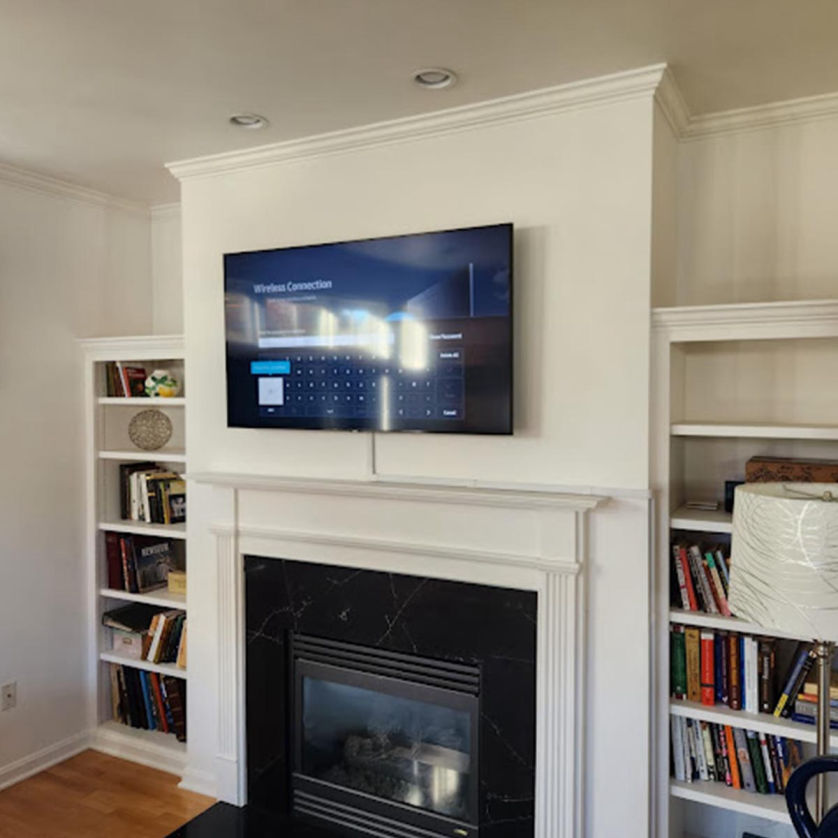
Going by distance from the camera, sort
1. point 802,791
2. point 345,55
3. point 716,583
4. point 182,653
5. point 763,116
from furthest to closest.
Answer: point 182,653 < point 763,116 < point 716,583 < point 345,55 < point 802,791

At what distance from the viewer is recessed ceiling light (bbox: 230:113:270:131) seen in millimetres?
2422

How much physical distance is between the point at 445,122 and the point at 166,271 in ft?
6.02

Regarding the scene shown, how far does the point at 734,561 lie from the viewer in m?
1.62

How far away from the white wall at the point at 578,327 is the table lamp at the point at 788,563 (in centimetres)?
59

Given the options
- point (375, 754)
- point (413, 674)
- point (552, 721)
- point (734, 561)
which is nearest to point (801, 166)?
point (734, 561)

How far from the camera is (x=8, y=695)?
3.03 m

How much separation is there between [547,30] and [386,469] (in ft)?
4.74

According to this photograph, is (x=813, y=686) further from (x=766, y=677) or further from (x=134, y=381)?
(x=134, y=381)

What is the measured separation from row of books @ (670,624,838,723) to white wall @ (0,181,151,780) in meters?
2.61

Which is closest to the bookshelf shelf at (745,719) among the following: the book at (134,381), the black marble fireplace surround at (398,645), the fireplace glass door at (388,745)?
the black marble fireplace surround at (398,645)

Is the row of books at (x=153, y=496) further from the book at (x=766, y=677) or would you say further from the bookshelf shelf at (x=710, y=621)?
the book at (x=766, y=677)

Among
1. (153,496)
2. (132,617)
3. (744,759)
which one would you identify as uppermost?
(153,496)

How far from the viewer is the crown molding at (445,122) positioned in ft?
7.07

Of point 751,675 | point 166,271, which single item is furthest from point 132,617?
point 751,675
